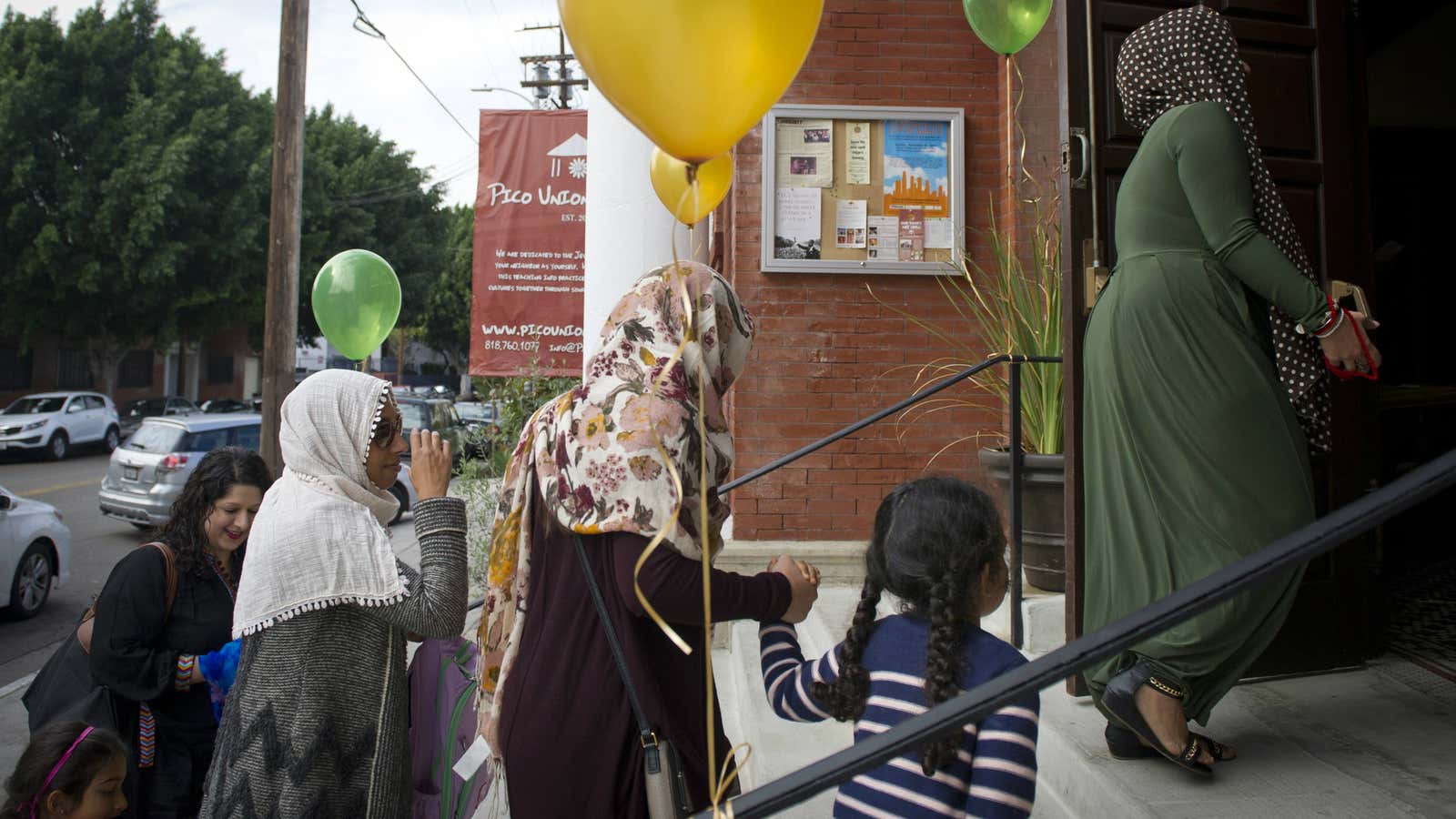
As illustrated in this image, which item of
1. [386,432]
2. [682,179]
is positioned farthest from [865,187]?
[386,432]

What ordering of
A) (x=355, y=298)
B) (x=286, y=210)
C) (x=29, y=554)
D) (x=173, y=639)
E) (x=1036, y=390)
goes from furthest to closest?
(x=286, y=210), (x=29, y=554), (x=355, y=298), (x=1036, y=390), (x=173, y=639)

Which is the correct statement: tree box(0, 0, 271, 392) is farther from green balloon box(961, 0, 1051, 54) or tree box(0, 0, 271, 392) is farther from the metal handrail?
the metal handrail

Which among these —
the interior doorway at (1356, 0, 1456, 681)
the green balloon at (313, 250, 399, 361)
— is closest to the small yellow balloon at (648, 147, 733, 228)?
the green balloon at (313, 250, 399, 361)

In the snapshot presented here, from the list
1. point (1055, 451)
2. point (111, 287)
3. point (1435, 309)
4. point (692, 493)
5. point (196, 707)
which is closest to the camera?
point (692, 493)

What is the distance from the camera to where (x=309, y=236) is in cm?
2855

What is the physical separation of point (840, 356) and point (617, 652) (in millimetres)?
3963

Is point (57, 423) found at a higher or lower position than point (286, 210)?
lower

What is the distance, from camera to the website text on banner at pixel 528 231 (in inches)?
293

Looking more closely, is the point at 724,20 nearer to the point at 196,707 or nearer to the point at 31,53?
the point at 196,707

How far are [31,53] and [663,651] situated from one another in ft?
89.9

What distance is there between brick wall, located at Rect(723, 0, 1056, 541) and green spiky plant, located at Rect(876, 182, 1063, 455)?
0.06 metres

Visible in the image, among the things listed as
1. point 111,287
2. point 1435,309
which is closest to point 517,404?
point 1435,309

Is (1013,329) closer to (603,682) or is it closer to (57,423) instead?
(603,682)

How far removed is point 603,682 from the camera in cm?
167
